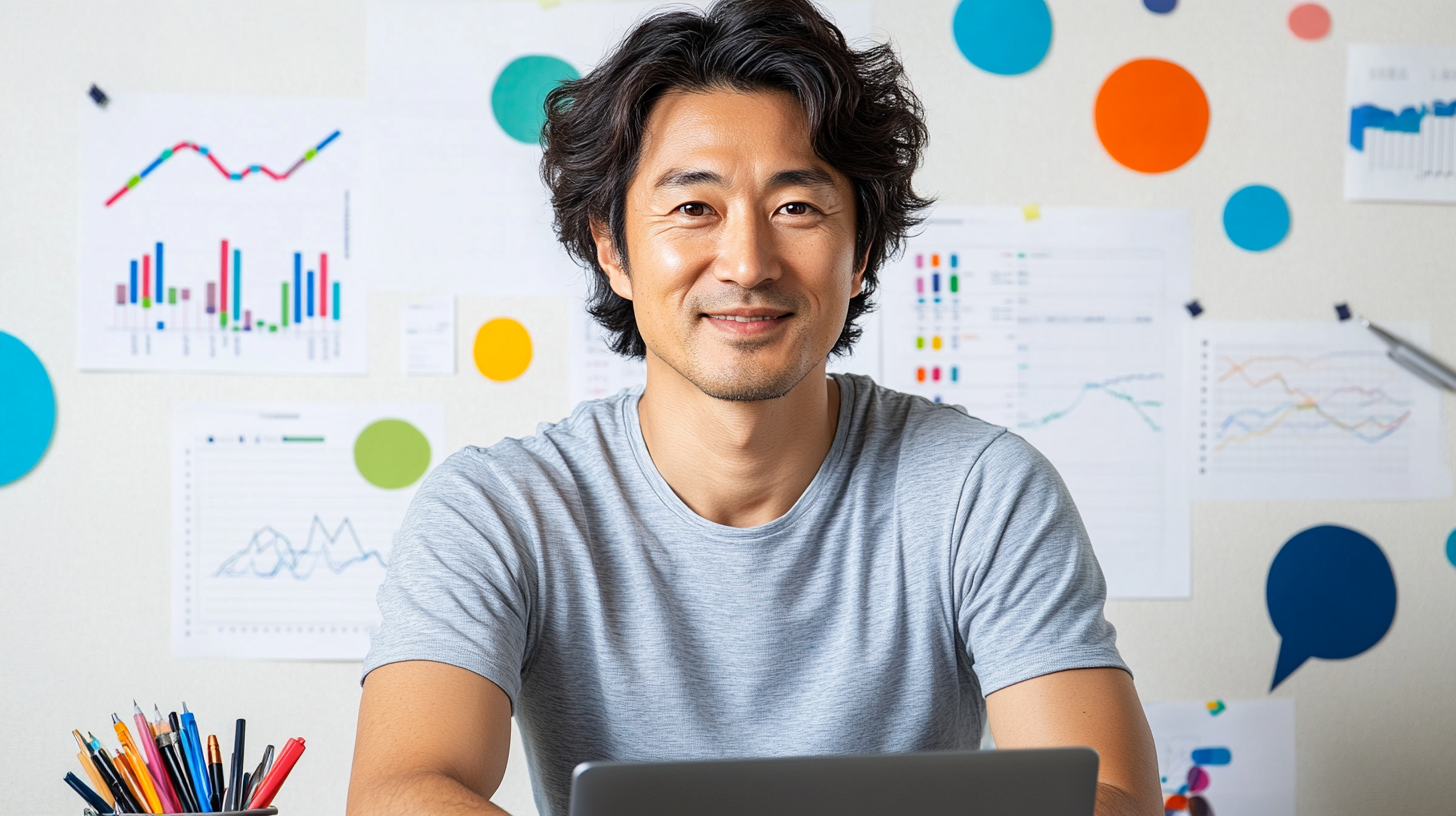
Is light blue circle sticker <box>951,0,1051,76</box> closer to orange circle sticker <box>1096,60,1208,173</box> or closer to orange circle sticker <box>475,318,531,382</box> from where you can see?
orange circle sticker <box>1096,60,1208,173</box>

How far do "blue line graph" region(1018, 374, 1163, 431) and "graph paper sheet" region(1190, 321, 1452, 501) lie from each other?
0.06m

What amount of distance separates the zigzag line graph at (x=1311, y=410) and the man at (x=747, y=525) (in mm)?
671

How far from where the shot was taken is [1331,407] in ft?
4.95

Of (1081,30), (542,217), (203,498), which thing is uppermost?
(1081,30)

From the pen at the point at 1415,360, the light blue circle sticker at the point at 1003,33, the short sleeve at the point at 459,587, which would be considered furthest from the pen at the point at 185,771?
the pen at the point at 1415,360

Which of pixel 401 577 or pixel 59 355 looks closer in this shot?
pixel 401 577

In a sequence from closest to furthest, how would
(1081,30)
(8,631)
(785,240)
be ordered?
(785,240) → (8,631) → (1081,30)

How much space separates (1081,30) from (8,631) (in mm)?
1686

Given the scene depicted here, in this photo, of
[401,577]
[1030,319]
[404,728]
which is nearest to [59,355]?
[401,577]

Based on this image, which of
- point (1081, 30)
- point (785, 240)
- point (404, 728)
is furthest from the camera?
point (1081, 30)

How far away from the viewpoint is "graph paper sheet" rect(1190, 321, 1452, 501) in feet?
4.89

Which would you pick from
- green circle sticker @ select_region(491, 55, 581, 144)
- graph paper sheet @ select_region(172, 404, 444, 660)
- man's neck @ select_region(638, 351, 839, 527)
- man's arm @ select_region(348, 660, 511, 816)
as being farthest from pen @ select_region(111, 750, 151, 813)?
green circle sticker @ select_region(491, 55, 581, 144)

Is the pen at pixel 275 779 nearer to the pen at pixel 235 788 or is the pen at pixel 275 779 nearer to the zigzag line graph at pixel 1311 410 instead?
the pen at pixel 235 788

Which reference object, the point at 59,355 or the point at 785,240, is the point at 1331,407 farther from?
the point at 59,355
